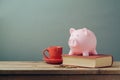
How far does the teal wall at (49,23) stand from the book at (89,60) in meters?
0.37

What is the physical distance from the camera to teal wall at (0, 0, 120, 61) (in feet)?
4.99

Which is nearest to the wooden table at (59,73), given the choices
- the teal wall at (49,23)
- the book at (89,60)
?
the book at (89,60)

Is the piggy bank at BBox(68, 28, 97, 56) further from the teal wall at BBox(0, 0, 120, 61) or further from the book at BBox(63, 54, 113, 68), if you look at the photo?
the teal wall at BBox(0, 0, 120, 61)

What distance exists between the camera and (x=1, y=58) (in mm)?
1524

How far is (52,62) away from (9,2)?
0.49 metres

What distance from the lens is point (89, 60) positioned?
1.10 m

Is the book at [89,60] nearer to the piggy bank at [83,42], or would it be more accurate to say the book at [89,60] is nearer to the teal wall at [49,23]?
the piggy bank at [83,42]

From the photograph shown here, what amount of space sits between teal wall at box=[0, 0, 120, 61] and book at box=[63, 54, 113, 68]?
14.7 inches

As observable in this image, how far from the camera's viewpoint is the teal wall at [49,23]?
152cm

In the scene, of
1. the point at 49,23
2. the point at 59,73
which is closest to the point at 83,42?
Result: the point at 59,73

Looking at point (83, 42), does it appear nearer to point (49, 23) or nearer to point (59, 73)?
point (59, 73)

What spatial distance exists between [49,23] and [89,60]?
19.7 inches

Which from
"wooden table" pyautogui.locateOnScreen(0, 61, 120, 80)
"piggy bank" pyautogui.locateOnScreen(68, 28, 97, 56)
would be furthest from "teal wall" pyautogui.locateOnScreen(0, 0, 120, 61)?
"wooden table" pyautogui.locateOnScreen(0, 61, 120, 80)

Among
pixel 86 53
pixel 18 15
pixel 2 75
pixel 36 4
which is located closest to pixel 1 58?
pixel 18 15
